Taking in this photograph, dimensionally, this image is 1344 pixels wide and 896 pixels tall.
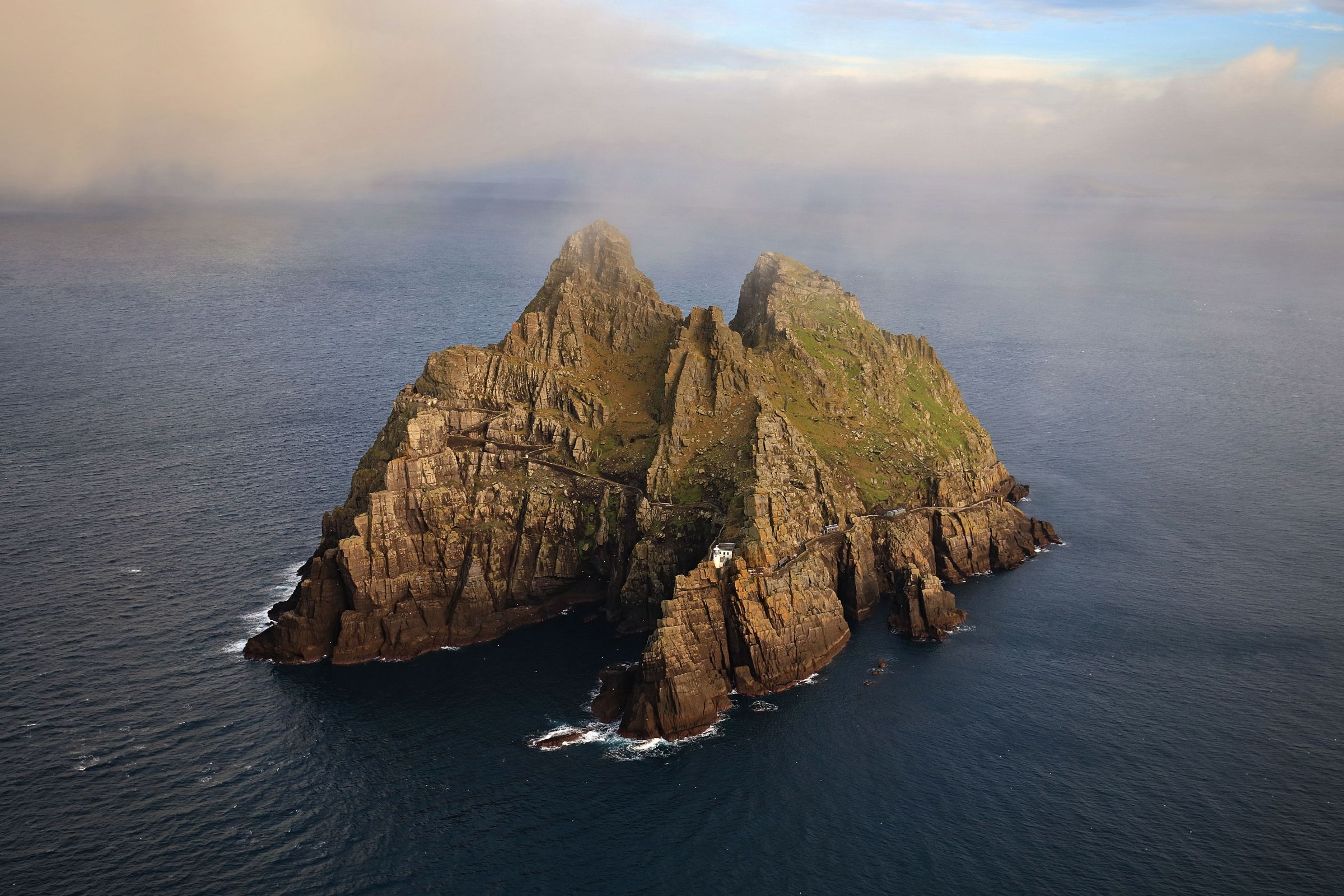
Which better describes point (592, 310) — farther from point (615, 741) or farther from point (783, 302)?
point (615, 741)

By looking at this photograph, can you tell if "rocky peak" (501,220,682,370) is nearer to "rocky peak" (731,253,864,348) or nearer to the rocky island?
the rocky island

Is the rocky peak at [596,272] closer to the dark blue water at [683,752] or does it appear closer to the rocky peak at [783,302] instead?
the rocky peak at [783,302]

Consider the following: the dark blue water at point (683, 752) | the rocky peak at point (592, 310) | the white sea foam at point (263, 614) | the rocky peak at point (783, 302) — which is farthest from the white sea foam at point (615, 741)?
the rocky peak at point (783, 302)

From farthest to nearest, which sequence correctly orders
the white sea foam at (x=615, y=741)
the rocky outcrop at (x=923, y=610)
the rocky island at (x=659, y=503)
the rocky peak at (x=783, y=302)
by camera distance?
the rocky peak at (x=783, y=302) → the rocky outcrop at (x=923, y=610) → the rocky island at (x=659, y=503) → the white sea foam at (x=615, y=741)

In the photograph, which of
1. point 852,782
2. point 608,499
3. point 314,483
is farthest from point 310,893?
point 314,483

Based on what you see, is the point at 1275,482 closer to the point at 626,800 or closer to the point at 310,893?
the point at 626,800

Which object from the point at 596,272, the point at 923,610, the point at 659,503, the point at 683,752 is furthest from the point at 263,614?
the point at 923,610
